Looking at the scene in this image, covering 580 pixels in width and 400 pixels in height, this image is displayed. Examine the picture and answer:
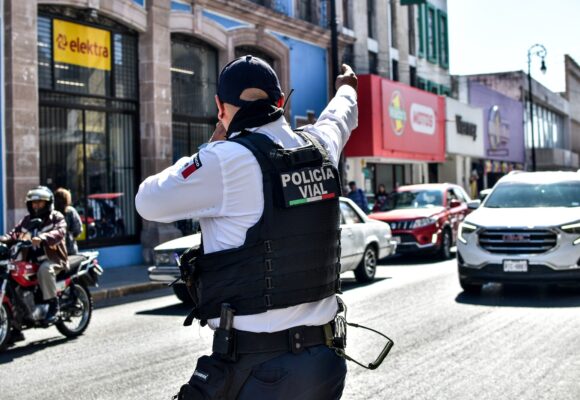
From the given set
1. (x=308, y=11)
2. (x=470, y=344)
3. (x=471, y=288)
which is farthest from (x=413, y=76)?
(x=470, y=344)

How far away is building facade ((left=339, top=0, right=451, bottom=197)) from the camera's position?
2795 centimetres

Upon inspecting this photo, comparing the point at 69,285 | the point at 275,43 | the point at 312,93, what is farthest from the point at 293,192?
the point at 312,93

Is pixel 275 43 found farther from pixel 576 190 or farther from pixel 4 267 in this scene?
pixel 4 267

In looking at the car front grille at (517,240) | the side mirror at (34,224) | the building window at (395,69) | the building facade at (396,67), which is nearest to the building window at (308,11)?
the building facade at (396,67)

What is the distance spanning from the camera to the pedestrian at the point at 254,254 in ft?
8.59

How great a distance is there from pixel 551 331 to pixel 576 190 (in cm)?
417

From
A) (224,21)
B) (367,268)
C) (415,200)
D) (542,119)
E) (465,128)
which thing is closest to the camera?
(367,268)

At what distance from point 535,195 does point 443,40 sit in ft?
95.4

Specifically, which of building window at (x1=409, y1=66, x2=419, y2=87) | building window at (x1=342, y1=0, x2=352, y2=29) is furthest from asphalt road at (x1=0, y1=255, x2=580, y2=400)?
building window at (x1=409, y1=66, x2=419, y2=87)

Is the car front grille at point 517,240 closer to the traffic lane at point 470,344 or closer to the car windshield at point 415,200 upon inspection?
the traffic lane at point 470,344

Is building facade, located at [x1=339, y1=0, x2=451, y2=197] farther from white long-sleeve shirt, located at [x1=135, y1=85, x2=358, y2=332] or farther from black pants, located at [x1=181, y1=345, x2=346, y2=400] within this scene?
black pants, located at [x1=181, y1=345, x2=346, y2=400]

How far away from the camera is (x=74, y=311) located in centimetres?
900

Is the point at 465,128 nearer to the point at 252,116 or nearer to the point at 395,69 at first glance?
the point at 395,69

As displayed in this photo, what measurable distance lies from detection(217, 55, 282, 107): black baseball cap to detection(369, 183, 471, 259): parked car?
1419 cm
